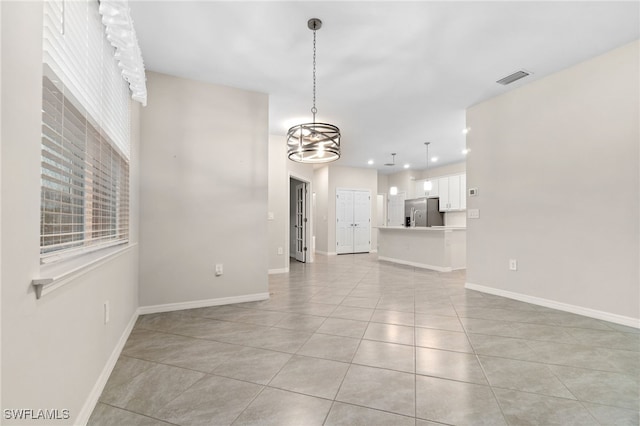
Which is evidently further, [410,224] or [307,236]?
[410,224]

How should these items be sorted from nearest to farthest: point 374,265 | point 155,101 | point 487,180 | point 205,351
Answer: point 205,351
point 155,101
point 487,180
point 374,265

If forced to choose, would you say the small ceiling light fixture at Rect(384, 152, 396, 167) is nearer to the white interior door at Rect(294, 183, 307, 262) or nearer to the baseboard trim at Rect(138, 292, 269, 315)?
the white interior door at Rect(294, 183, 307, 262)

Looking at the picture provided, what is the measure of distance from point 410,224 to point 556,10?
6902 millimetres

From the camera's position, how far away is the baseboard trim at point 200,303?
3.19m

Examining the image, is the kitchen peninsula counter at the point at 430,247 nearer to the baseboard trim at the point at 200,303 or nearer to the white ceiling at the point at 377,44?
the white ceiling at the point at 377,44

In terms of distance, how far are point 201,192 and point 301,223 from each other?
13.1 feet

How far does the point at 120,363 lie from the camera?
206cm

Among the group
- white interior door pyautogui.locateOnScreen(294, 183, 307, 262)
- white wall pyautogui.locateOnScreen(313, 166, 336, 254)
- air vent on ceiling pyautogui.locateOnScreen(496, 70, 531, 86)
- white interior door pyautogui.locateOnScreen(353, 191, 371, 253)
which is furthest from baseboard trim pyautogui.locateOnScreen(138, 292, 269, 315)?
white interior door pyautogui.locateOnScreen(353, 191, 371, 253)

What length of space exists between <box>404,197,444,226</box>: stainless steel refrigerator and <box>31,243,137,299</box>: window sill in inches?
315

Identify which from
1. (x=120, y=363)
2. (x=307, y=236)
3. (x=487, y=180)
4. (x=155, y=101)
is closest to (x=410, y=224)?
(x=307, y=236)

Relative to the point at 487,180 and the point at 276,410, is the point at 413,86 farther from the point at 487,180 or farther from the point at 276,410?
the point at 276,410

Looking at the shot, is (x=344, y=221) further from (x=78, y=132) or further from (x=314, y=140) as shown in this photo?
(x=78, y=132)

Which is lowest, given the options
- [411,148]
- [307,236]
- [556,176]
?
[307,236]

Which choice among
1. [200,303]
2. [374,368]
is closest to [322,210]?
[200,303]
